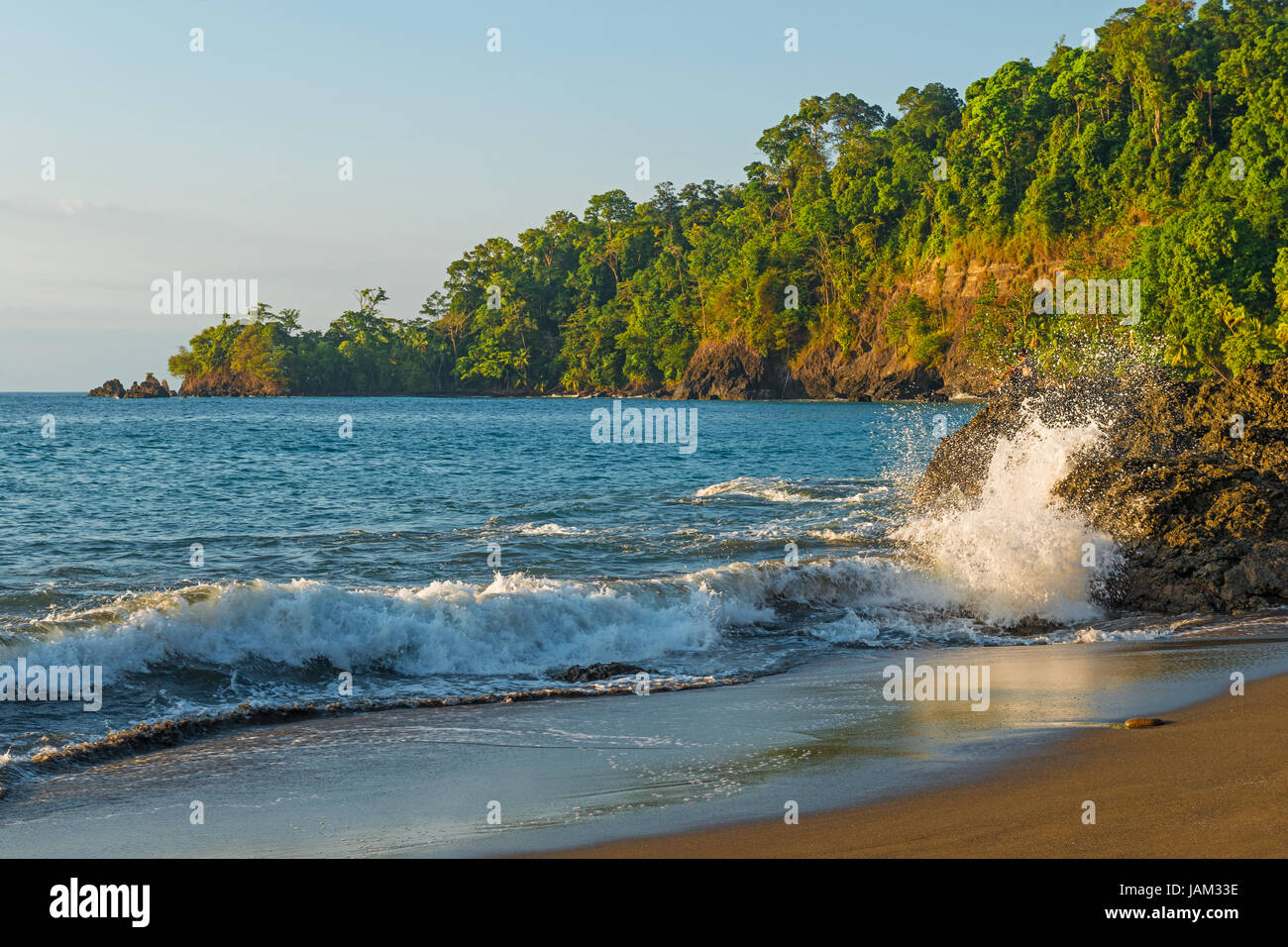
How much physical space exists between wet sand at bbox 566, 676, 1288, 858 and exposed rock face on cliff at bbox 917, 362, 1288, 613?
5.50m

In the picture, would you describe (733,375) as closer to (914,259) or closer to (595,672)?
(914,259)

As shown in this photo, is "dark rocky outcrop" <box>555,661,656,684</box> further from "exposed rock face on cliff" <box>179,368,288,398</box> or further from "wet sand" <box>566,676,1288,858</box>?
"exposed rock face on cliff" <box>179,368,288,398</box>

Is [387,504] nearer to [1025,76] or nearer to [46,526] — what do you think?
[46,526]

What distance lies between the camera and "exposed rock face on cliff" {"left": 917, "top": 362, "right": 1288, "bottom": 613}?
11320 millimetres

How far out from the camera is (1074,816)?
199 inches

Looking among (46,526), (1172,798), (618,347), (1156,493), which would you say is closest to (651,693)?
(1172,798)

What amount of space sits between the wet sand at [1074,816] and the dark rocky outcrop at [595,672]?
4077mm

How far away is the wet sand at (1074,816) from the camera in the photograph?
4.67m

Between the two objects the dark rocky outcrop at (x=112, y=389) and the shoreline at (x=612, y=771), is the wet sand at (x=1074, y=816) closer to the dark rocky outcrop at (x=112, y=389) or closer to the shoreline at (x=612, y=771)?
the shoreline at (x=612, y=771)

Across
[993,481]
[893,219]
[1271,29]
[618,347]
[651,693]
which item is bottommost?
[651,693]

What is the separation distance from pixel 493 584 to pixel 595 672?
7.38 feet

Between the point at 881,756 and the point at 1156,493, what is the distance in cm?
757

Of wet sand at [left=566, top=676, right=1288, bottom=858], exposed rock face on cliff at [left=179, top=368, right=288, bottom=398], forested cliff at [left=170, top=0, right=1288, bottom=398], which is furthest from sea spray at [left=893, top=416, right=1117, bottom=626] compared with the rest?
exposed rock face on cliff at [left=179, top=368, right=288, bottom=398]

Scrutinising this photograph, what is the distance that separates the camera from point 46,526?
19266 millimetres
